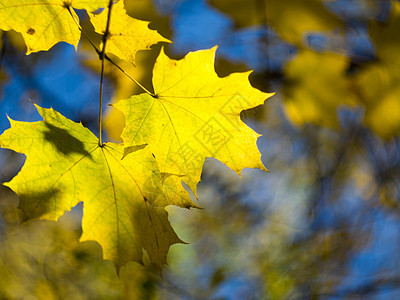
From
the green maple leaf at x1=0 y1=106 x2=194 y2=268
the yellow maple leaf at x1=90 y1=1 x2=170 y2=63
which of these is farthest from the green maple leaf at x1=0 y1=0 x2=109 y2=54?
the green maple leaf at x1=0 y1=106 x2=194 y2=268

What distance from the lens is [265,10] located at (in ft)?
5.45

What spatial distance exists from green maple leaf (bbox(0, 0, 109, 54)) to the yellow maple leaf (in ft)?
0.15

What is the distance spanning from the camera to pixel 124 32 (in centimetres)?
85

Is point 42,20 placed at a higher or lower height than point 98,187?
higher

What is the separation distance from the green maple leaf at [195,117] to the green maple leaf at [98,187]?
0.04m

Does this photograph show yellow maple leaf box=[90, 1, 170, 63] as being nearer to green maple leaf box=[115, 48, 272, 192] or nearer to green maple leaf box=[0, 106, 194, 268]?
green maple leaf box=[115, 48, 272, 192]

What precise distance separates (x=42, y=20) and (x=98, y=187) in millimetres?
405

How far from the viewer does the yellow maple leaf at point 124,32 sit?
83 centimetres

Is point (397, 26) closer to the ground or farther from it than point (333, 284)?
farther from it

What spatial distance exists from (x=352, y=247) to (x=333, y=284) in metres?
0.95

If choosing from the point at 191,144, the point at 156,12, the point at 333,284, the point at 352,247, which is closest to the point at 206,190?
the point at 333,284

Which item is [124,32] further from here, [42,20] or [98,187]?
[98,187]

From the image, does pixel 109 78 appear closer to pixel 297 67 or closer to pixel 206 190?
pixel 297 67

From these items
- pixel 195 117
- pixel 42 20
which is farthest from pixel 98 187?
pixel 42 20
